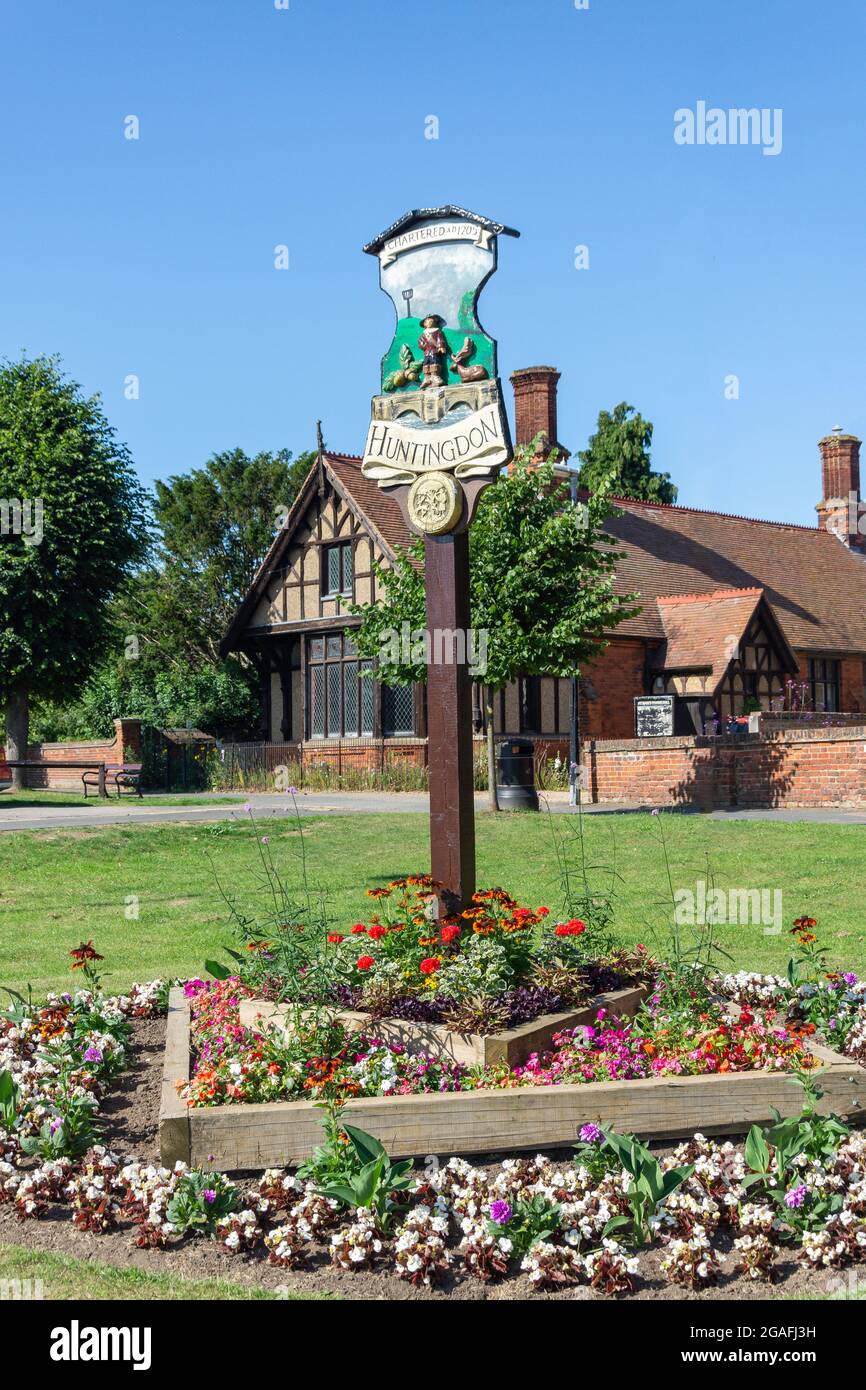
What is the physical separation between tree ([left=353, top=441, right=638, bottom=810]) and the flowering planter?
13.7 meters

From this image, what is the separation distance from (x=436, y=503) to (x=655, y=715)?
788 inches

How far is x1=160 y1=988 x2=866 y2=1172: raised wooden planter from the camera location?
4.44 meters

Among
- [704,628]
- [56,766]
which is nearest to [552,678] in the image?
[704,628]

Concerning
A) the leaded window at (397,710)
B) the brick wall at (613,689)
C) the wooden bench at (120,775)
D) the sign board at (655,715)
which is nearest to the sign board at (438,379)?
the sign board at (655,715)

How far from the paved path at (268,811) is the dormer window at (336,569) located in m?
7.99

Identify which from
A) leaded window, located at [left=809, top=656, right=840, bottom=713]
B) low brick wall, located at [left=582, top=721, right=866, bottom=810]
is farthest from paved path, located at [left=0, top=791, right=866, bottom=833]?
leaded window, located at [left=809, top=656, right=840, bottom=713]

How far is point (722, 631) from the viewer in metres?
30.9

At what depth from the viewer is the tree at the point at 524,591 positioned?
1925cm

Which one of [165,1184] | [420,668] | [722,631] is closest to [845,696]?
[722,631]

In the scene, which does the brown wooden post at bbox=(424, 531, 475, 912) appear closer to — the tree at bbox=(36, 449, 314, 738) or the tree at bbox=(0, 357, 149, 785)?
the tree at bbox=(0, 357, 149, 785)

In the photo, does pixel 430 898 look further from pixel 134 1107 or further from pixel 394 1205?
pixel 394 1205

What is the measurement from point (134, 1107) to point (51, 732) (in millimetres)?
39816

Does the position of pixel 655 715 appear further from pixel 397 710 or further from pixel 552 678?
pixel 397 710

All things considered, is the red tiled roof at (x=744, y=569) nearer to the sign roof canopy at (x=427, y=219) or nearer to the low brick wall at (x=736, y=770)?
the low brick wall at (x=736, y=770)
